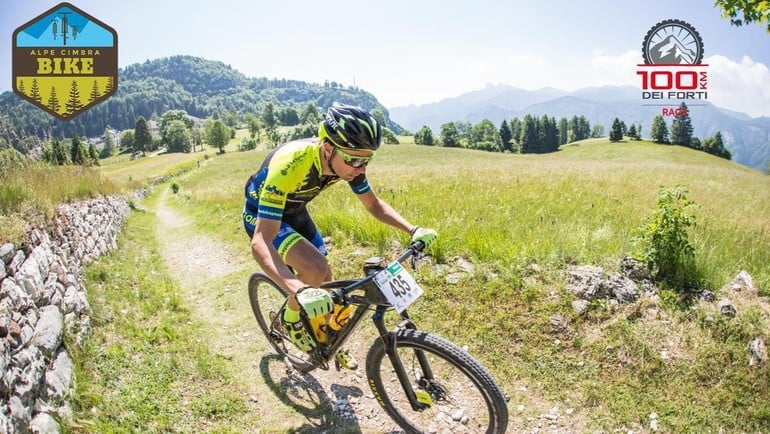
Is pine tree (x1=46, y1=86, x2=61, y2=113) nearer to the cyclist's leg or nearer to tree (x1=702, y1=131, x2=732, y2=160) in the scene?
the cyclist's leg

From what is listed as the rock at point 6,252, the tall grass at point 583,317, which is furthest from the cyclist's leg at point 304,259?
the rock at point 6,252

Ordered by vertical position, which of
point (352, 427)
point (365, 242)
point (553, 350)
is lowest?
point (352, 427)

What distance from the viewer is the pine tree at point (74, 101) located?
45.7 feet

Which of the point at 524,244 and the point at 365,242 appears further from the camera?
the point at 365,242

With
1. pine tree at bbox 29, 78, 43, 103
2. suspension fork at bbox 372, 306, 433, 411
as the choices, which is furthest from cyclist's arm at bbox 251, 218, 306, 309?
pine tree at bbox 29, 78, 43, 103

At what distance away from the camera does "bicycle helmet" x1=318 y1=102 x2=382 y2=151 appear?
3.53 metres

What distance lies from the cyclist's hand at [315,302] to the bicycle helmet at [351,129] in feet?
4.61

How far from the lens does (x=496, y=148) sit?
Result: 111 meters

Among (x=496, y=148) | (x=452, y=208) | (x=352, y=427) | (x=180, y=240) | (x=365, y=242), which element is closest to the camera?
(x=352, y=427)

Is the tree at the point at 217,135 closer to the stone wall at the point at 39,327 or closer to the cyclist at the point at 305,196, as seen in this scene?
the stone wall at the point at 39,327

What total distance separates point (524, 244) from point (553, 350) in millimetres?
2058

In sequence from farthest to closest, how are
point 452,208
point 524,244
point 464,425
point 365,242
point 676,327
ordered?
point 452,208
point 365,242
point 524,244
point 676,327
point 464,425

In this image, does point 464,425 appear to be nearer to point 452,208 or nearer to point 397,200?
point 452,208

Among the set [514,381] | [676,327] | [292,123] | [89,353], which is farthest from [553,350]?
[292,123]
